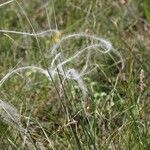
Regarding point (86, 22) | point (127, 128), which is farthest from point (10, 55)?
point (127, 128)

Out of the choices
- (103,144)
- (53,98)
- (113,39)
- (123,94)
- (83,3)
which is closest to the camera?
(103,144)

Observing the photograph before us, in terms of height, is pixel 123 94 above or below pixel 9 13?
below

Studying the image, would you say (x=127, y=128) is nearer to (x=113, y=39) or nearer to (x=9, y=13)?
(x=113, y=39)

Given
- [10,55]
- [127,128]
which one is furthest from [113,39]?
[127,128]

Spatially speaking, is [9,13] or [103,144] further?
[9,13]

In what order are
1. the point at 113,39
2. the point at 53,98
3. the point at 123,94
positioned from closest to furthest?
the point at 123,94
the point at 53,98
the point at 113,39

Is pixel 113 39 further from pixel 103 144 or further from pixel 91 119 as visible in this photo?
pixel 103 144
